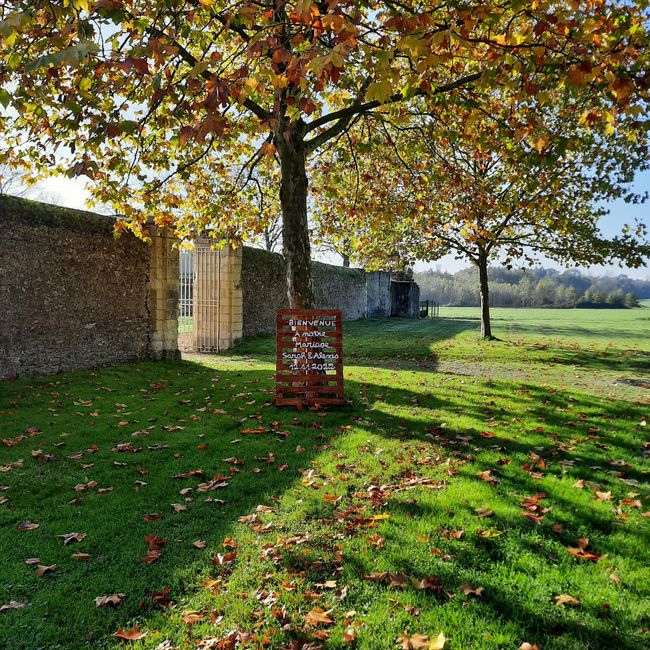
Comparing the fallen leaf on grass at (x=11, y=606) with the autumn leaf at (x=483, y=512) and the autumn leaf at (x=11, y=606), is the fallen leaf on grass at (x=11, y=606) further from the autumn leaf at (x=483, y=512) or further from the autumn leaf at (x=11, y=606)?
the autumn leaf at (x=483, y=512)

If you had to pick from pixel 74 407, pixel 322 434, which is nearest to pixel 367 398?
pixel 322 434

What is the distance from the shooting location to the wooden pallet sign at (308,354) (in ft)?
28.0

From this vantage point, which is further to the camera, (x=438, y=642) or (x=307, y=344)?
(x=307, y=344)

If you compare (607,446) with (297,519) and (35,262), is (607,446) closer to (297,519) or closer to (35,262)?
(297,519)

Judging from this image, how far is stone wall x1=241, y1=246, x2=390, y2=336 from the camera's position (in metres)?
20.4

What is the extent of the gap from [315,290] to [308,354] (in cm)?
1940

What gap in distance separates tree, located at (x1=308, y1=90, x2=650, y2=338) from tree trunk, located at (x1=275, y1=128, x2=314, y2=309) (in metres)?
1.47

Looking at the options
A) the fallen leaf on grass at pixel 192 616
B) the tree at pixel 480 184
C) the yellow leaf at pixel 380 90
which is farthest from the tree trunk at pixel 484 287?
the fallen leaf on grass at pixel 192 616

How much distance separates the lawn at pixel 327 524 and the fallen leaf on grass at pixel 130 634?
0.12 ft

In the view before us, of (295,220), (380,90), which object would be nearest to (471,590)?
(380,90)

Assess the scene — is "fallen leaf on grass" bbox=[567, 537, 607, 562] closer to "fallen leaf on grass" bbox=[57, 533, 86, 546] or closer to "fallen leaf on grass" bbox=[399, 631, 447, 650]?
"fallen leaf on grass" bbox=[399, 631, 447, 650]

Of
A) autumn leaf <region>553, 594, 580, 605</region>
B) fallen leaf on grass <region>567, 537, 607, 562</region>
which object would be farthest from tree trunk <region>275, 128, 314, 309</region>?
autumn leaf <region>553, 594, 580, 605</region>

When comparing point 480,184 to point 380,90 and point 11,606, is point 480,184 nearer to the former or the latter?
point 380,90

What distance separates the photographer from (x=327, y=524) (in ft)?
13.8
